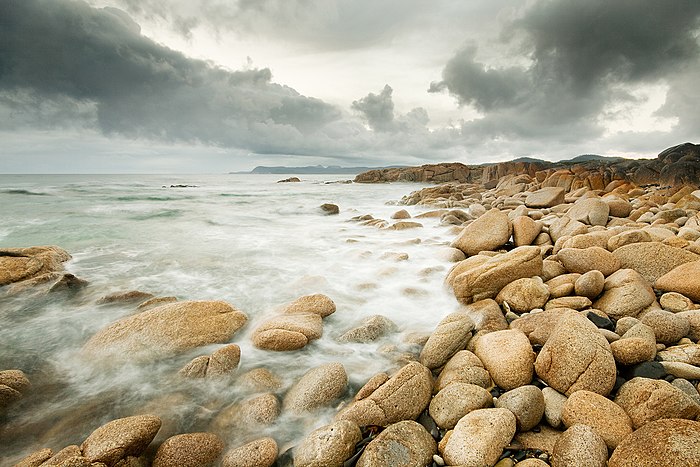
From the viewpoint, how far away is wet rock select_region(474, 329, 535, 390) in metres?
3.16

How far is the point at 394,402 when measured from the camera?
2994 mm

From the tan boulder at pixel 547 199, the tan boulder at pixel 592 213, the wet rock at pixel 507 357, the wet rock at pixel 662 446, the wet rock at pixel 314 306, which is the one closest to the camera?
the wet rock at pixel 662 446

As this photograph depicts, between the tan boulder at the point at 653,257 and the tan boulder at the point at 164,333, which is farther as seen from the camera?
the tan boulder at the point at 653,257

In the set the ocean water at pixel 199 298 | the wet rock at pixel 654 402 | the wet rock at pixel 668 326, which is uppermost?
the wet rock at pixel 668 326

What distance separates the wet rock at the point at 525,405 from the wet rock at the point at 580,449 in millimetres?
308

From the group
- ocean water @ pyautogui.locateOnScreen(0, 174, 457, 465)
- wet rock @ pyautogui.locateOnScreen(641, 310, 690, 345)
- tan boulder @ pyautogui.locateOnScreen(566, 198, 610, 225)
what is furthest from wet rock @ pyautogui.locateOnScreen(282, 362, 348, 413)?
tan boulder @ pyautogui.locateOnScreen(566, 198, 610, 225)

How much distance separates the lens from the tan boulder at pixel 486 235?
7492mm

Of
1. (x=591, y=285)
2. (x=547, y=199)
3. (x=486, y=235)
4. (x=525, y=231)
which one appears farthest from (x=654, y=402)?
(x=547, y=199)

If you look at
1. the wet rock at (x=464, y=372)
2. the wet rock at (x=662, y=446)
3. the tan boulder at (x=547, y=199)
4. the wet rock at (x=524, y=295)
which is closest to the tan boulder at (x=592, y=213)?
the tan boulder at (x=547, y=199)

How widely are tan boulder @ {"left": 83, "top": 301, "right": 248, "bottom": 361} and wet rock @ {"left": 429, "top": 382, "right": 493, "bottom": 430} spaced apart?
125 inches

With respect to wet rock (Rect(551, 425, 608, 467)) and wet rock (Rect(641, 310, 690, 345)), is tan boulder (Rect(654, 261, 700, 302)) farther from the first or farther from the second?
wet rock (Rect(551, 425, 608, 467))

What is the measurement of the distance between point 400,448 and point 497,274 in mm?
3287

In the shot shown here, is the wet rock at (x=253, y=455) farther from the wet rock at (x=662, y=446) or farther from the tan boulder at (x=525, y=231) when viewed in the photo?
the tan boulder at (x=525, y=231)

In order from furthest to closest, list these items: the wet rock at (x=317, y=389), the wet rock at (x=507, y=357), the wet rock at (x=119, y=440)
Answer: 1. the wet rock at (x=317, y=389)
2. the wet rock at (x=507, y=357)
3. the wet rock at (x=119, y=440)
